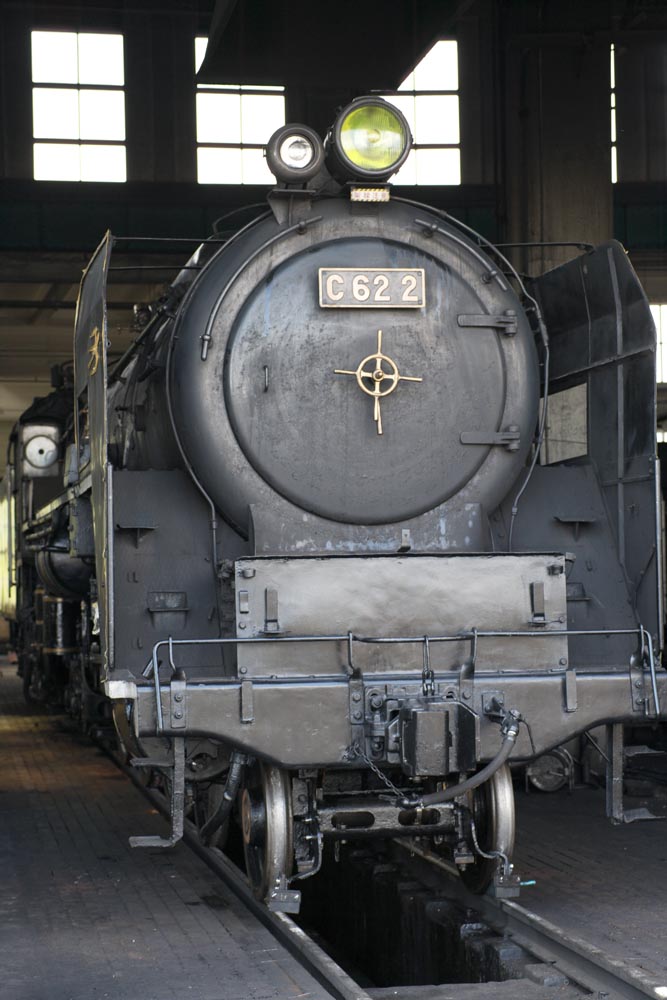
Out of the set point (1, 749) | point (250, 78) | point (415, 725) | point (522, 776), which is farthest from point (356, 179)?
point (1, 749)

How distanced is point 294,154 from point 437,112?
1060 centimetres

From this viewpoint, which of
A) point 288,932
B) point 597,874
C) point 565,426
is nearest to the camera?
point 288,932

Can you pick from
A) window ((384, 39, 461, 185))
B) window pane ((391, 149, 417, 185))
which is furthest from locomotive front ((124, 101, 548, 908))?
window ((384, 39, 461, 185))

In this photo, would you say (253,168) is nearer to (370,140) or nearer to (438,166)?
(438,166)

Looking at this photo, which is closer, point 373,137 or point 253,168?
point 373,137

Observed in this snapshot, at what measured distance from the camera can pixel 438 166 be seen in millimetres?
15359

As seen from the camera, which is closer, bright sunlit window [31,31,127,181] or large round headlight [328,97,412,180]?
large round headlight [328,97,412,180]

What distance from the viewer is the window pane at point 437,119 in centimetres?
1543

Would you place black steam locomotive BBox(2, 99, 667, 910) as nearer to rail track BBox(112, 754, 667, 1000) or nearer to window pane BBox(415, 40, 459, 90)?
rail track BBox(112, 754, 667, 1000)

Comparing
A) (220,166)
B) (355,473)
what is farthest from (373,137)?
(220,166)

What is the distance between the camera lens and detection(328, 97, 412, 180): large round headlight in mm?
5469

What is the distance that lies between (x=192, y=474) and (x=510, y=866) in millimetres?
2049

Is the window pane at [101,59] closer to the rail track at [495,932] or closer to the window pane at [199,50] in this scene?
the window pane at [199,50]

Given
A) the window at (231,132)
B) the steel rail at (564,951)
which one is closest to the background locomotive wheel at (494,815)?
the steel rail at (564,951)
